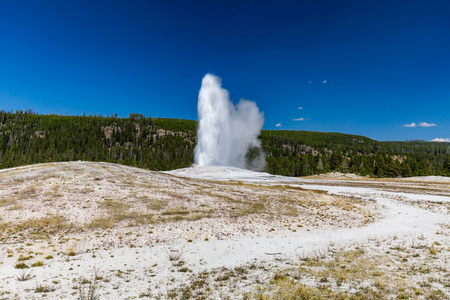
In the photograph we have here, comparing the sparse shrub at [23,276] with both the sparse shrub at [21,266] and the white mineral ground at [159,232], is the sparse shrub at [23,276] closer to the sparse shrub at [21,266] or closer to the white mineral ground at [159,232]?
the white mineral ground at [159,232]

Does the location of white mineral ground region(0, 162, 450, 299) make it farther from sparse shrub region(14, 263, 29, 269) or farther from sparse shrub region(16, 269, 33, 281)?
sparse shrub region(14, 263, 29, 269)

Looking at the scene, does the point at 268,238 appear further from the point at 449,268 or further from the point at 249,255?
the point at 449,268

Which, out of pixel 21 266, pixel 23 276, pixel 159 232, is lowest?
pixel 159 232

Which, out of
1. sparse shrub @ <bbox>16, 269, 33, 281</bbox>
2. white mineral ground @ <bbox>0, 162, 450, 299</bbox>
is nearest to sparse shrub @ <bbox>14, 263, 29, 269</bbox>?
white mineral ground @ <bbox>0, 162, 450, 299</bbox>

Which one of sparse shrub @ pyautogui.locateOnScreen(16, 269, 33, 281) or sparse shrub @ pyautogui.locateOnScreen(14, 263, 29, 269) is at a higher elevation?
sparse shrub @ pyautogui.locateOnScreen(16, 269, 33, 281)

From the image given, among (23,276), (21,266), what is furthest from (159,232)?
(23,276)

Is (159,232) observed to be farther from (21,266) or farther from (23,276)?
(23,276)

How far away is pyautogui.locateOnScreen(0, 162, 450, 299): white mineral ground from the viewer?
1167 cm

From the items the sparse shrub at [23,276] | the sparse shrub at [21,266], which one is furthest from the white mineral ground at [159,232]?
the sparse shrub at [21,266]

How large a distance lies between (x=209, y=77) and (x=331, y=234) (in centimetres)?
8624

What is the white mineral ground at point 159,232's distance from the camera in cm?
1167

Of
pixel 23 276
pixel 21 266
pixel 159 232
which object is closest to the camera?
pixel 23 276

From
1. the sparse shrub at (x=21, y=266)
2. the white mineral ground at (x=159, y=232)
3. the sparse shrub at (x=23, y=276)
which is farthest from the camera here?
the sparse shrub at (x=21, y=266)

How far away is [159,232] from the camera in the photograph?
2008 centimetres
